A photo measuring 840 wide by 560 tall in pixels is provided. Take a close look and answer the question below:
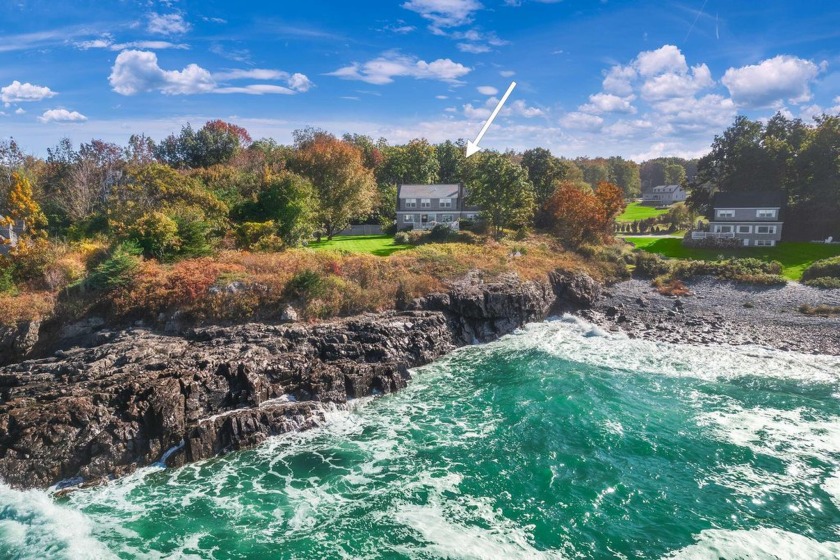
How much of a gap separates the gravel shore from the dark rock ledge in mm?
12468

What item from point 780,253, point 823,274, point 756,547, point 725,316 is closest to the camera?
point 756,547

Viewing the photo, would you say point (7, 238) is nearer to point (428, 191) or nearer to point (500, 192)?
point (500, 192)

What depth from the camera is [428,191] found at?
221 ft

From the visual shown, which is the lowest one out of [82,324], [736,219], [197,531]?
[197,531]

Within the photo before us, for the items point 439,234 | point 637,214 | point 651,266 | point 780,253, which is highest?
point 637,214

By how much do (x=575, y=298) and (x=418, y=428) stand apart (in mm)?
25361

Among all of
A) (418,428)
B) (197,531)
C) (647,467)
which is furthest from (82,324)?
(647,467)

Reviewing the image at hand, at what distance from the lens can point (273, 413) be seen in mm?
22938

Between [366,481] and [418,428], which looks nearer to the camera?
[366,481]

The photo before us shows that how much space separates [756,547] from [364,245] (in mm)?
43176

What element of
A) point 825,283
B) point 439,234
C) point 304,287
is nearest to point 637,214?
point 825,283

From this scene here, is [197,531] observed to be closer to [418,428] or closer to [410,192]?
[418,428]

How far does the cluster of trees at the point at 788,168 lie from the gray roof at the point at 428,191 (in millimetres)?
36269

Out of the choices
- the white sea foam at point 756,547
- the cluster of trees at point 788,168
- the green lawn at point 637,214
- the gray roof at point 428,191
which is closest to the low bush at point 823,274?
the cluster of trees at point 788,168
